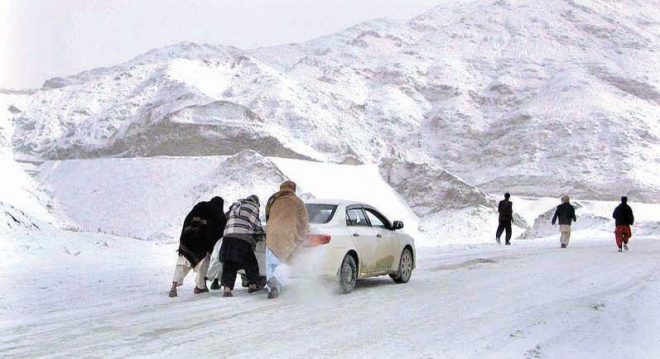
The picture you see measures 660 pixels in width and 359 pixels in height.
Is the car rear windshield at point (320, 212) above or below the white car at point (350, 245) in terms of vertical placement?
above

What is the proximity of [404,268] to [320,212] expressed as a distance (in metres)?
2.48

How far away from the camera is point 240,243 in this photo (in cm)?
1107

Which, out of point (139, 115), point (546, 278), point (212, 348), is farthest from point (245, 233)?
point (139, 115)

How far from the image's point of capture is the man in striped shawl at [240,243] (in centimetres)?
1105

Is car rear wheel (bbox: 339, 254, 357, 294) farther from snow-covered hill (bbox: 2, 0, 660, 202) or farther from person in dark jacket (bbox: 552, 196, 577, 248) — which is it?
snow-covered hill (bbox: 2, 0, 660, 202)

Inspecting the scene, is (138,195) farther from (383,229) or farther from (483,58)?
(483,58)

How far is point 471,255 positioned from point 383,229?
28.4 feet

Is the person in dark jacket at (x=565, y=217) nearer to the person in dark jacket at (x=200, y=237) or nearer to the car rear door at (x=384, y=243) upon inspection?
the car rear door at (x=384, y=243)

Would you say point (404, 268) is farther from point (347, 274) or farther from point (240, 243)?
point (240, 243)

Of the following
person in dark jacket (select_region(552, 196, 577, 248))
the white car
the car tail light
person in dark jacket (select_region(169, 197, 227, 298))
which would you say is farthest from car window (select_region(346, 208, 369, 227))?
person in dark jacket (select_region(552, 196, 577, 248))

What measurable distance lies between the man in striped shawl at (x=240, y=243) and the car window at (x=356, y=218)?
149cm

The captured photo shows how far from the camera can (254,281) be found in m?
11.3

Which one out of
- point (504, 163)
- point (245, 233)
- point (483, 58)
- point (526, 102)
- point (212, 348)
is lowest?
point (212, 348)

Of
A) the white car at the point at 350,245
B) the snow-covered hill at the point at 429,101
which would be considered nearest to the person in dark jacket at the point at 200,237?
the white car at the point at 350,245
